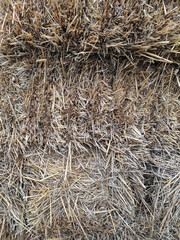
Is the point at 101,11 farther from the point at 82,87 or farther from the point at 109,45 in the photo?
the point at 82,87

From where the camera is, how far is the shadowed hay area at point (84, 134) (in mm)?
925

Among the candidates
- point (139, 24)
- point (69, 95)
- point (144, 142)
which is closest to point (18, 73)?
point (69, 95)

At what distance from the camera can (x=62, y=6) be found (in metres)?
0.84

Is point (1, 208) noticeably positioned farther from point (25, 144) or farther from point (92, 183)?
point (92, 183)

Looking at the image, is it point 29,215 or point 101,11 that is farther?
point 29,215

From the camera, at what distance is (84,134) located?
94cm

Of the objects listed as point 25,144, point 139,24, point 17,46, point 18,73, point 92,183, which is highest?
point 139,24

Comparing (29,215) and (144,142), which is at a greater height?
(144,142)

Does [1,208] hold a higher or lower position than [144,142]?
lower

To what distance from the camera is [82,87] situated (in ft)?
3.11

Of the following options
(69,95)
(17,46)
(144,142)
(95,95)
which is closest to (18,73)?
(17,46)

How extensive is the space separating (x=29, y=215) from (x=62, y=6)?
3.37ft

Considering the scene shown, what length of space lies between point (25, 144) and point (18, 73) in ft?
1.14

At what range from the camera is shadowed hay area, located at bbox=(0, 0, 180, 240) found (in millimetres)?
925
